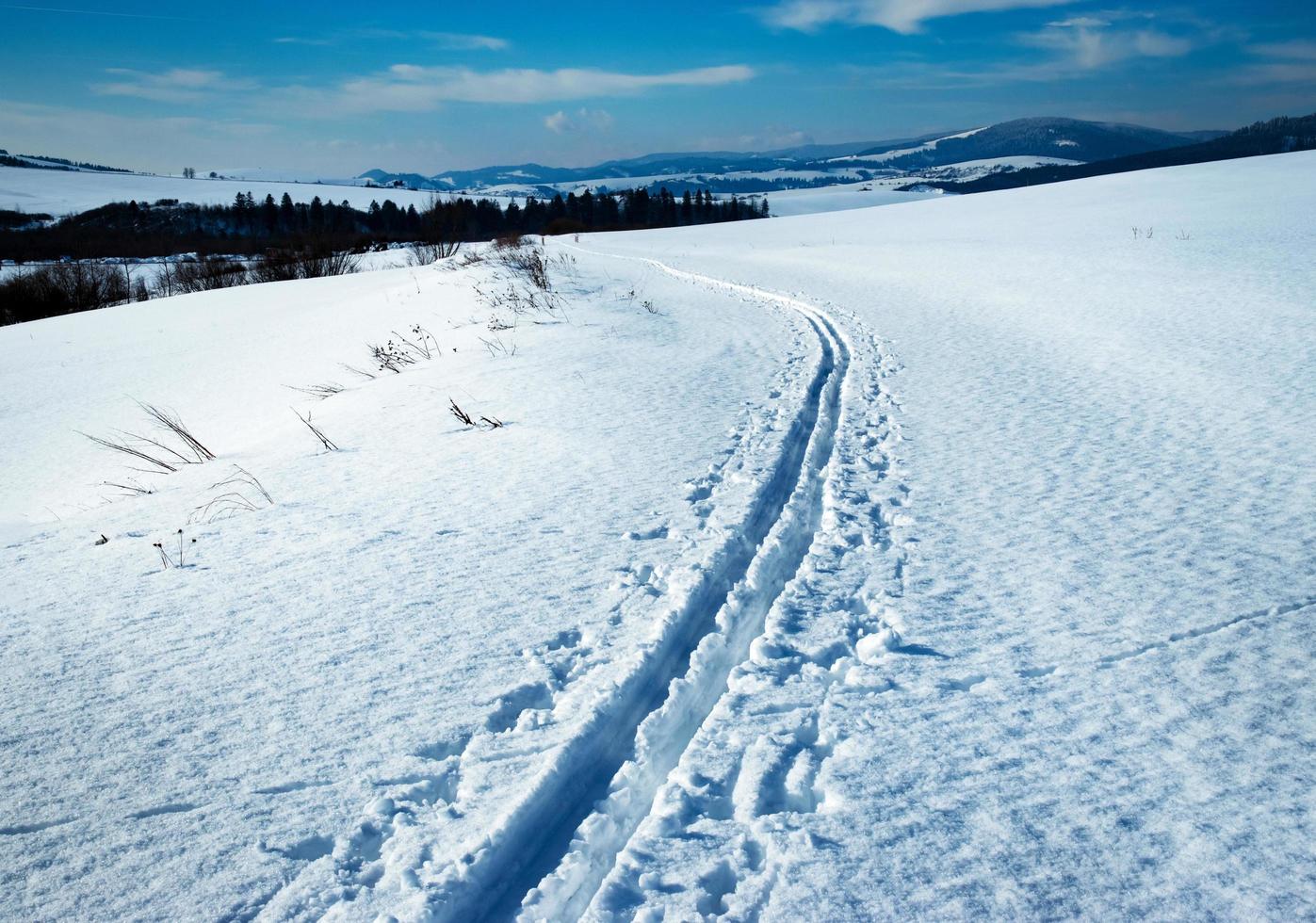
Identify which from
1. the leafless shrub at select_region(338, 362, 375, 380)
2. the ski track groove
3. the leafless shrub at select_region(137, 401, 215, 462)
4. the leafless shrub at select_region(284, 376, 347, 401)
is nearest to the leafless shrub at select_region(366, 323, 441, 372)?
the leafless shrub at select_region(338, 362, 375, 380)

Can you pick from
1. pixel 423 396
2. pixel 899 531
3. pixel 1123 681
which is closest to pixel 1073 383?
pixel 899 531

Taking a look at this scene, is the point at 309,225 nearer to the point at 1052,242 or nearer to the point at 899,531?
the point at 1052,242

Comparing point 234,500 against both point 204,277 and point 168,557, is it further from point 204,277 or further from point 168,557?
point 204,277

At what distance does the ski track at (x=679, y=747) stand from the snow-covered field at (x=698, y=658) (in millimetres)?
15

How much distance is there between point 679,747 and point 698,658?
504mm

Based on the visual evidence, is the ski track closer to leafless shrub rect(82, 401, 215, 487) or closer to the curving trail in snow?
the curving trail in snow

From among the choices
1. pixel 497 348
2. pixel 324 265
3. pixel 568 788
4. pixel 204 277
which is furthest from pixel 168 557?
pixel 204 277

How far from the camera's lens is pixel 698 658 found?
3119 mm

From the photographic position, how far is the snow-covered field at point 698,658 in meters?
2.14

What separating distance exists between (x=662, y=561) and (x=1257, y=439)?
4755 millimetres

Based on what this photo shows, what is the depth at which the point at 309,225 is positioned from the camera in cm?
A: 8619

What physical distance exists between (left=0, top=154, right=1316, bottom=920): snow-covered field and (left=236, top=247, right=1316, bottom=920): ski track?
0.02 m

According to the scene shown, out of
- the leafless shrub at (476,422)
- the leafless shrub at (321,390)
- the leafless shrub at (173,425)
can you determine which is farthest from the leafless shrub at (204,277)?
the leafless shrub at (476,422)

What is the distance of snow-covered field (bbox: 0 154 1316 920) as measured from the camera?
214 centimetres
